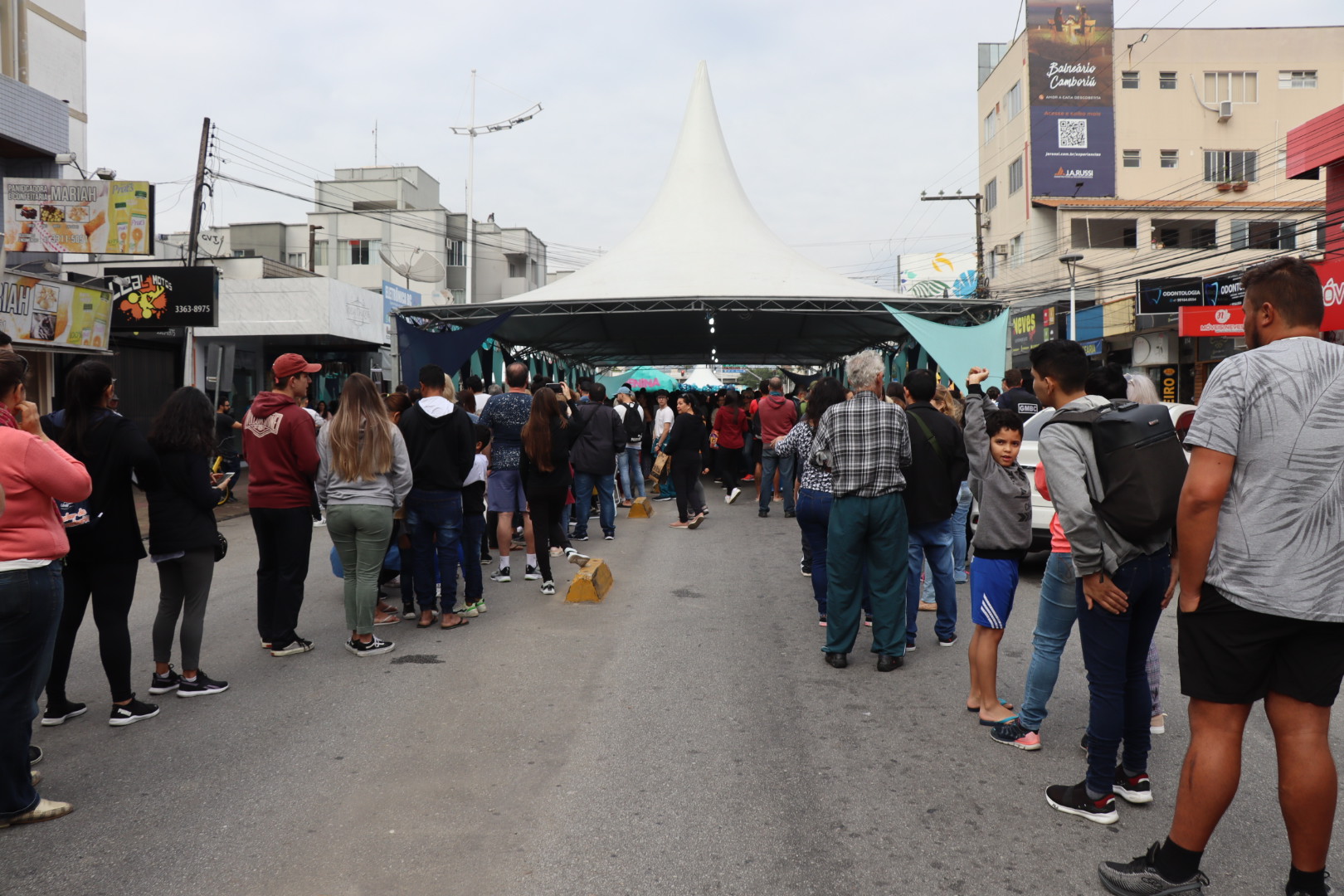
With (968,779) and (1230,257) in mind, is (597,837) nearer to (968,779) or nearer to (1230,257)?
(968,779)

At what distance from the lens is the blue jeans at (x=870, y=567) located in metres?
5.41

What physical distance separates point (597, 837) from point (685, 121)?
2238cm

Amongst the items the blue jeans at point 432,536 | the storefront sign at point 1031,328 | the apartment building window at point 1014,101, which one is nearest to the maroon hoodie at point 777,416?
the blue jeans at point 432,536

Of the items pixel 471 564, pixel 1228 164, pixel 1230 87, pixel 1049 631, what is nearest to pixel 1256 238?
pixel 1228 164

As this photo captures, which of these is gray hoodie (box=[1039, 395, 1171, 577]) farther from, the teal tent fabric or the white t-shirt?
the teal tent fabric

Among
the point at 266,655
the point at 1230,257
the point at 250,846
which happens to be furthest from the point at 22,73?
the point at 1230,257

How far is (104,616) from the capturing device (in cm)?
455

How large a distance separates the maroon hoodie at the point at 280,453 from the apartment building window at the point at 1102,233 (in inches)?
1409

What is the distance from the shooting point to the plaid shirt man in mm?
5379

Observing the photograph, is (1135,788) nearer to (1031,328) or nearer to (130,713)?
(130,713)

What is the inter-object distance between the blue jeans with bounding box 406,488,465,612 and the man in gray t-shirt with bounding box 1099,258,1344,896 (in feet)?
16.2

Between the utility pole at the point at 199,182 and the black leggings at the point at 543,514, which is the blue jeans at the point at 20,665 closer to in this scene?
the black leggings at the point at 543,514

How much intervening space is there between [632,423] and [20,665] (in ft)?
31.9

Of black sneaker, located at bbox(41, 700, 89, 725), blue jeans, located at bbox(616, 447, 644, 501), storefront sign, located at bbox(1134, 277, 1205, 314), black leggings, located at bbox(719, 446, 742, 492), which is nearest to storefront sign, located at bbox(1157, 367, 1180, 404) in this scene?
storefront sign, located at bbox(1134, 277, 1205, 314)
